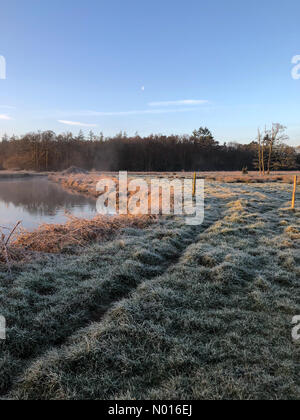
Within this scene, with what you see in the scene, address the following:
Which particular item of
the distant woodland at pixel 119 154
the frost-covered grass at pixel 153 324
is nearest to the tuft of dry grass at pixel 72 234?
the frost-covered grass at pixel 153 324

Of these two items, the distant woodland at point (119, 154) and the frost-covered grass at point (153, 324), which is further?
the distant woodland at point (119, 154)

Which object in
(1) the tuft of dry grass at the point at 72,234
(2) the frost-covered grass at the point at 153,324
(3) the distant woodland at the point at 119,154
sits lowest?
(2) the frost-covered grass at the point at 153,324

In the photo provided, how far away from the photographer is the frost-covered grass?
2479 mm

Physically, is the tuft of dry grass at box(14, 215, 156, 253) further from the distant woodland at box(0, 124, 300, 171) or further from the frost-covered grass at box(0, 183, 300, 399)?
the distant woodland at box(0, 124, 300, 171)

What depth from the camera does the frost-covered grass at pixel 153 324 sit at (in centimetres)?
248

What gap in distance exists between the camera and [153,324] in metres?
3.35

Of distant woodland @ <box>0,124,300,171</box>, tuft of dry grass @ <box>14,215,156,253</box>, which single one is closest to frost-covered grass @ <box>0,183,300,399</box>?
tuft of dry grass @ <box>14,215,156,253</box>

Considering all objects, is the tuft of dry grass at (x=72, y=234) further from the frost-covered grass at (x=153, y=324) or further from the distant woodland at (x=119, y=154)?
the distant woodland at (x=119, y=154)

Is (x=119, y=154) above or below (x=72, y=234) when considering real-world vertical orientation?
above

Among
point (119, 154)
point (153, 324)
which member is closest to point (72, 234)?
point (153, 324)

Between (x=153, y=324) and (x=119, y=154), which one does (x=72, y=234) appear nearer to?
(x=153, y=324)

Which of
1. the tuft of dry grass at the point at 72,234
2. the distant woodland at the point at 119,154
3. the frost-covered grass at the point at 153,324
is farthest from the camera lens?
the distant woodland at the point at 119,154

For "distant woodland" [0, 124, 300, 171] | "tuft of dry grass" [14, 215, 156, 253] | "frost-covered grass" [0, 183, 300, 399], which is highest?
"distant woodland" [0, 124, 300, 171]
